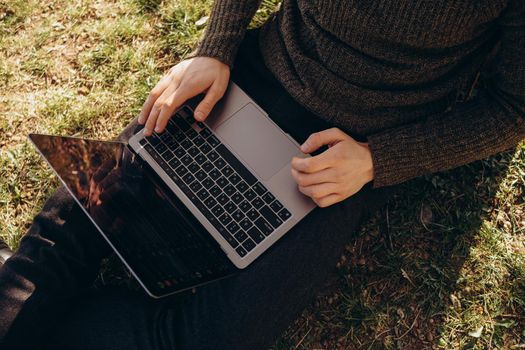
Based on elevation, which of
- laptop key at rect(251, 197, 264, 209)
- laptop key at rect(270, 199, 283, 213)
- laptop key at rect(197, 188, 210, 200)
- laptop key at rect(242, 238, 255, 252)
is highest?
laptop key at rect(197, 188, 210, 200)

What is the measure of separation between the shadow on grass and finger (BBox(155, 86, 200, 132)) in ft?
4.17

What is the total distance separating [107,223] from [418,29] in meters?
1.39

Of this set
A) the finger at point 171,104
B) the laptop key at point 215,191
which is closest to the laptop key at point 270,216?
the laptop key at point 215,191

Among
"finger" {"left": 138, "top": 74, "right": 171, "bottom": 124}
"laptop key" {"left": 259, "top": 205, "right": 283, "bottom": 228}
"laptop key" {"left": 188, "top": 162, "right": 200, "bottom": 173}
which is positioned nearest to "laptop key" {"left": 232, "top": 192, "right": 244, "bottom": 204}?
"laptop key" {"left": 259, "top": 205, "right": 283, "bottom": 228}

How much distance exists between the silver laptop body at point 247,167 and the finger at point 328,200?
0.25 feet

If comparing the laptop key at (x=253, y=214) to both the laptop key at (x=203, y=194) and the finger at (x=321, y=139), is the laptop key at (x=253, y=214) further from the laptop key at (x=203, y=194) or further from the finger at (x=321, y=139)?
the finger at (x=321, y=139)

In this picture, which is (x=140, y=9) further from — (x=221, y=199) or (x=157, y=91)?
(x=221, y=199)

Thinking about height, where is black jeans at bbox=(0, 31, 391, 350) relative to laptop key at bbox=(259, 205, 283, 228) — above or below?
below

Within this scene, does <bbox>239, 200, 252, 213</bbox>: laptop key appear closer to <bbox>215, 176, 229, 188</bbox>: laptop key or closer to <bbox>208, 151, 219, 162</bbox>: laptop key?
<bbox>215, 176, 229, 188</bbox>: laptop key

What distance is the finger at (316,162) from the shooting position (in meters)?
1.90

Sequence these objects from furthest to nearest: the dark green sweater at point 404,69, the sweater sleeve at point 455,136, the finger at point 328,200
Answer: the finger at point 328,200
the sweater sleeve at point 455,136
the dark green sweater at point 404,69

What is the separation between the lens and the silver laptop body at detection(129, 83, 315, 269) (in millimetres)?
1979

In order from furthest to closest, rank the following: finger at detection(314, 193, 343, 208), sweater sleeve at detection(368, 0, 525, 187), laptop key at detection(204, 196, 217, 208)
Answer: laptop key at detection(204, 196, 217, 208) → finger at detection(314, 193, 343, 208) → sweater sleeve at detection(368, 0, 525, 187)

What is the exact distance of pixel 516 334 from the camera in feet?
8.23
